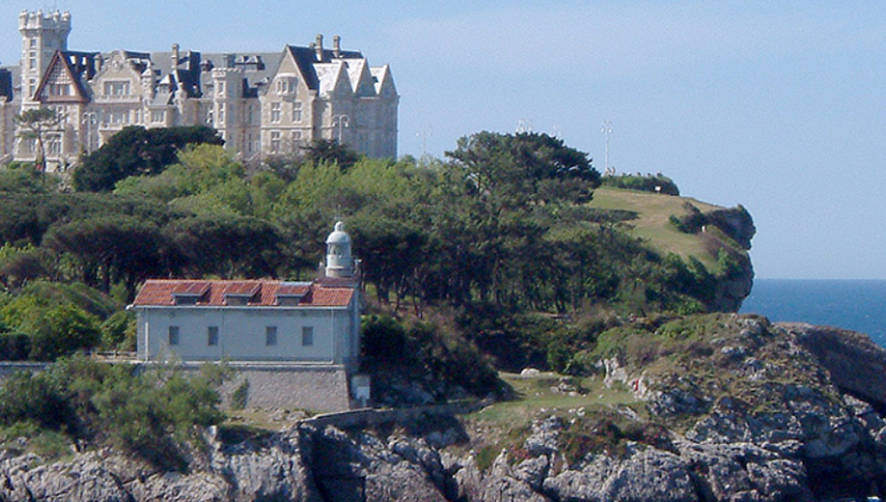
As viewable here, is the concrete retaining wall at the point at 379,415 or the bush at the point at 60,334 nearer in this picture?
the concrete retaining wall at the point at 379,415

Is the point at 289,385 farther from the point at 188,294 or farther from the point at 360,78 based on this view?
the point at 360,78

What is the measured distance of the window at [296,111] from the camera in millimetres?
84938

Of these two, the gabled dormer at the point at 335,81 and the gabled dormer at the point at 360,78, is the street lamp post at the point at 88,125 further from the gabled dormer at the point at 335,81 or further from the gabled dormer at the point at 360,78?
the gabled dormer at the point at 360,78

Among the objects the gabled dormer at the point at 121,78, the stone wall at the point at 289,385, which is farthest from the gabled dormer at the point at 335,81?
the stone wall at the point at 289,385

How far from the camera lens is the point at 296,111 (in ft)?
279

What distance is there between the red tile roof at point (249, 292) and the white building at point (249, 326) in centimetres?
3

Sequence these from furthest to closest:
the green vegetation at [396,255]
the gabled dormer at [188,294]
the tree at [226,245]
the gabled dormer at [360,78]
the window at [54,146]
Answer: the window at [54,146] → the gabled dormer at [360,78] → the tree at [226,245] → the green vegetation at [396,255] → the gabled dormer at [188,294]

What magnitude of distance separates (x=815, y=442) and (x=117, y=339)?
19.4 m

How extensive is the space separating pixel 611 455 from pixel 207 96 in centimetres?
4888

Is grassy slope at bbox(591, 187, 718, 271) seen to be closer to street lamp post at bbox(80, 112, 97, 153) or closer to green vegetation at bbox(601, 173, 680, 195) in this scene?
green vegetation at bbox(601, 173, 680, 195)

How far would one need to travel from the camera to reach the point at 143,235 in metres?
56.4

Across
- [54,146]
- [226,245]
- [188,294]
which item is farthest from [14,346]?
[54,146]

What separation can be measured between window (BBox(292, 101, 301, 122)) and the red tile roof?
37144 millimetres

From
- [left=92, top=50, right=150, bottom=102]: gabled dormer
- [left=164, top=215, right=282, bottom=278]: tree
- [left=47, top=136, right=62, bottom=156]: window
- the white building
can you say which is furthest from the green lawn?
[left=47, top=136, right=62, bottom=156]: window
